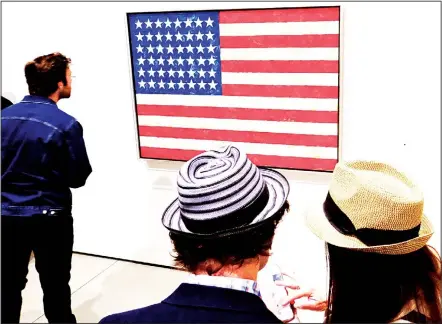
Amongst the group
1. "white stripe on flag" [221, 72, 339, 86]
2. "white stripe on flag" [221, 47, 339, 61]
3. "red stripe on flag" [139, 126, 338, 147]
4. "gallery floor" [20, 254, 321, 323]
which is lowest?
"gallery floor" [20, 254, 321, 323]

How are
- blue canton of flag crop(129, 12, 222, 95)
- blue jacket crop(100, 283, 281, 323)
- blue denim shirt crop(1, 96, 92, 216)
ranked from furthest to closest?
blue canton of flag crop(129, 12, 222, 95) < blue denim shirt crop(1, 96, 92, 216) < blue jacket crop(100, 283, 281, 323)

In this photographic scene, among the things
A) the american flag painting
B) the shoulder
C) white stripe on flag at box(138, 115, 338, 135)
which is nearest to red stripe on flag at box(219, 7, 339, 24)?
the american flag painting

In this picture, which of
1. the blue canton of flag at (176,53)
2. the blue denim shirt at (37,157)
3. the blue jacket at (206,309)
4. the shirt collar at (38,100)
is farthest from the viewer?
the blue canton of flag at (176,53)

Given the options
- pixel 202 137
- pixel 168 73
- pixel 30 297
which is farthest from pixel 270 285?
pixel 30 297

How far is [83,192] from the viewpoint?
3.92 metres

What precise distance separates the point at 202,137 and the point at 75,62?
3.44 feet

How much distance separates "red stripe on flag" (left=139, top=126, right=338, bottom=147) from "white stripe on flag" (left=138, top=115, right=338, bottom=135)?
0.02 metres

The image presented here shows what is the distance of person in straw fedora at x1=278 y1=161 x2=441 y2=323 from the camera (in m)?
1.26

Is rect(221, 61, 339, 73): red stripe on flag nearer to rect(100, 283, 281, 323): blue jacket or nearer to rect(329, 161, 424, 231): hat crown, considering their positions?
rect(329, 161, 424, 231): hat crown

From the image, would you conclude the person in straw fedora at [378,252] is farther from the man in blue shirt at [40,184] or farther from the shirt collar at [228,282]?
the man in blue shirt at [40,184]

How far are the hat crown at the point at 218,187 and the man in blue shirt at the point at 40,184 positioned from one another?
1.52 meters

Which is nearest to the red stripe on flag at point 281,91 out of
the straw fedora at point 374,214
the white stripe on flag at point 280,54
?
the white stripe on flag at point 280,54

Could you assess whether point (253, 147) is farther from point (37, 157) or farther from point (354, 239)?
point (354, 239)

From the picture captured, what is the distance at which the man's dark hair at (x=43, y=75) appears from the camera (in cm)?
280
